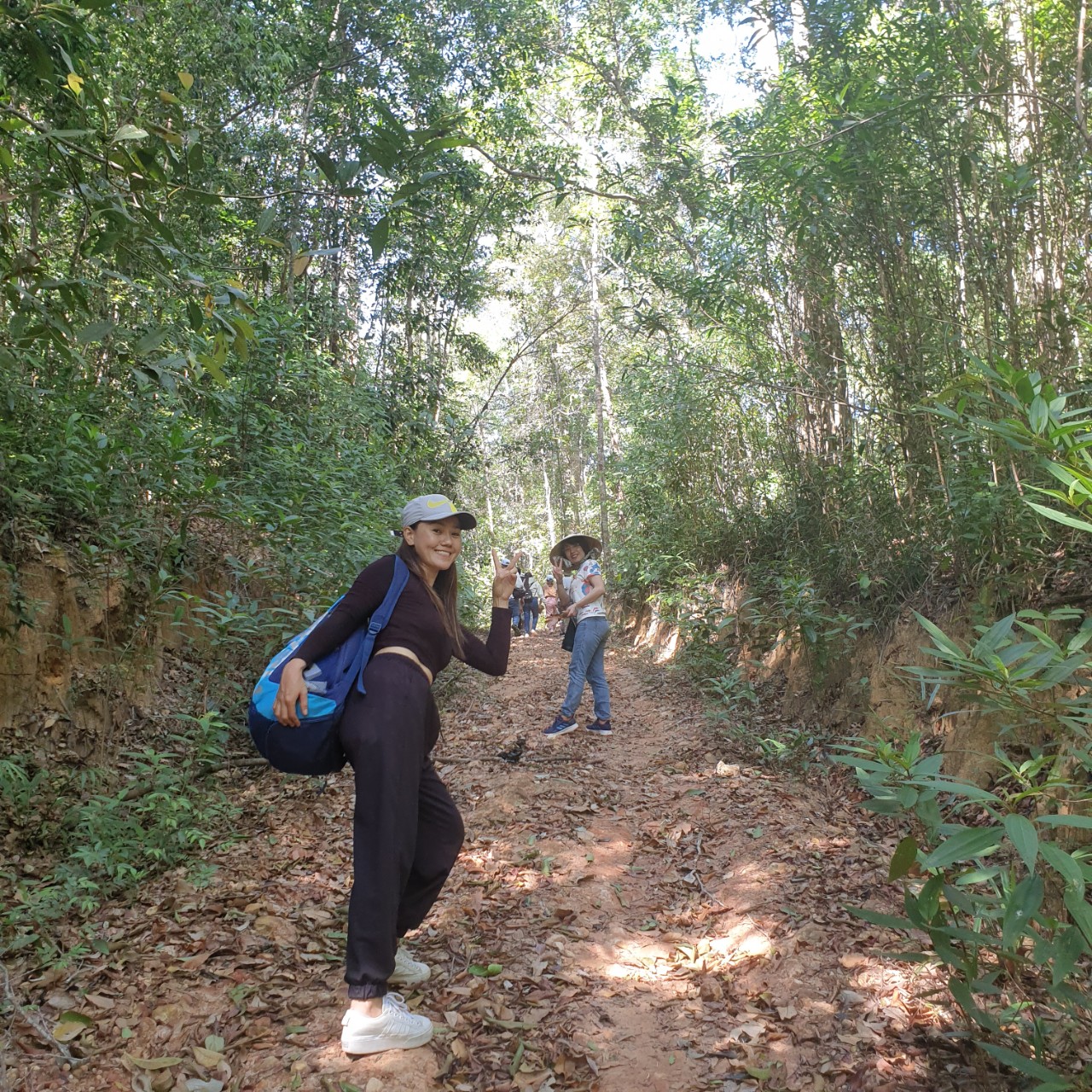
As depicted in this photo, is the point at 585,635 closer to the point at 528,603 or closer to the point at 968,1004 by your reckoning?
the point at 968,1004

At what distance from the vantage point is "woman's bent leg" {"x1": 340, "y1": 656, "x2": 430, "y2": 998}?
2881 mm

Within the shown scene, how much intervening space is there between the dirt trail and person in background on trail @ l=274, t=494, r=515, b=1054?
320 mm

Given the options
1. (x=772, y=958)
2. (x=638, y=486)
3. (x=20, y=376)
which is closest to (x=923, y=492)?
(x=772, y=958)

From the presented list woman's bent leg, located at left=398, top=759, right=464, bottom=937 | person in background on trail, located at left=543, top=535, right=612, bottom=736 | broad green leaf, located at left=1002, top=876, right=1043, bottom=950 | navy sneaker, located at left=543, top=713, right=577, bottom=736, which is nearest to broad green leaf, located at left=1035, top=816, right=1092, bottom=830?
broad green leaf, located at left=1002, top=876, right=1043, bottom=950

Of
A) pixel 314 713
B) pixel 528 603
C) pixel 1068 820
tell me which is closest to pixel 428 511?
pixel 314 713

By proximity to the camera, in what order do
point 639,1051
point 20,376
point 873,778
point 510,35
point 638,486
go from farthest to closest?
1. point 638,486
2. point 510,35
3. point 20,376
4. point 639,1051
5. point 873,778

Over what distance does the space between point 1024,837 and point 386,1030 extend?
228 cm

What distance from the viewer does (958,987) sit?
2.58 meters

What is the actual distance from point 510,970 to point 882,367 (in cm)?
537

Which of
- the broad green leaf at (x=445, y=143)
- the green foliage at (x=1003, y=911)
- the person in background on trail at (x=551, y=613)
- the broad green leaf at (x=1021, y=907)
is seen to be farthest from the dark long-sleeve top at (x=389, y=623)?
the person in background on trail at (x=551, y=613)

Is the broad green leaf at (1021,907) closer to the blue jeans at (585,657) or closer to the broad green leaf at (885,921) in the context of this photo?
the broad green leaf at (885,921)

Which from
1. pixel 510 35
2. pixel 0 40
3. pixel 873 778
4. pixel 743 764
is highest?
pixel 510 35

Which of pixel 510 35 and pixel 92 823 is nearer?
pixel 92 823

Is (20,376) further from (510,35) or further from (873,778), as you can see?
(510,35)
